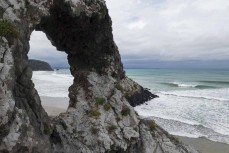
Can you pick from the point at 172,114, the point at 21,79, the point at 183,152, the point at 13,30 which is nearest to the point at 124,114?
the point at 183,152

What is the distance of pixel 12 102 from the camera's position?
9.26m

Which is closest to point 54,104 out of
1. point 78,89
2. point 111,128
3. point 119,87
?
point 78,89

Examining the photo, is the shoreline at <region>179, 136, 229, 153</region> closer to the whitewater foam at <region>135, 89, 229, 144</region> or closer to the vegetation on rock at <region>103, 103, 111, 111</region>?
the whitewater foam at <region>135, 89, 229, 144</region>

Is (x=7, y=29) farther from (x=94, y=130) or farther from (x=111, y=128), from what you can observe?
(x=111, y=128)

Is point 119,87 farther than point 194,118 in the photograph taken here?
No

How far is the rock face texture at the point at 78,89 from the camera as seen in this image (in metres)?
10.2

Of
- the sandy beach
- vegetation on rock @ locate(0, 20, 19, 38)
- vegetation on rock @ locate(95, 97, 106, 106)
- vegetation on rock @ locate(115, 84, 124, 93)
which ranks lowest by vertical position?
the sandy beach

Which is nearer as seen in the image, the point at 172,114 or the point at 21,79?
the point at 21,79

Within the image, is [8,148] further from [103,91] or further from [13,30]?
[103,91]

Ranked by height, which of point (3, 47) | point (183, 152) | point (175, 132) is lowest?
point (175, 132)

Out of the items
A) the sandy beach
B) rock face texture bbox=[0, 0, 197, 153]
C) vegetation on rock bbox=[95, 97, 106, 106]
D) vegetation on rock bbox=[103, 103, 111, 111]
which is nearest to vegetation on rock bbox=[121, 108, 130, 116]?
rock face texture bbox=[0, 0, 197, 153]

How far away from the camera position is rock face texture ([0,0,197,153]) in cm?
1025

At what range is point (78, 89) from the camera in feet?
52.7

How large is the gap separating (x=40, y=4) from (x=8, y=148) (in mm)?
5343
